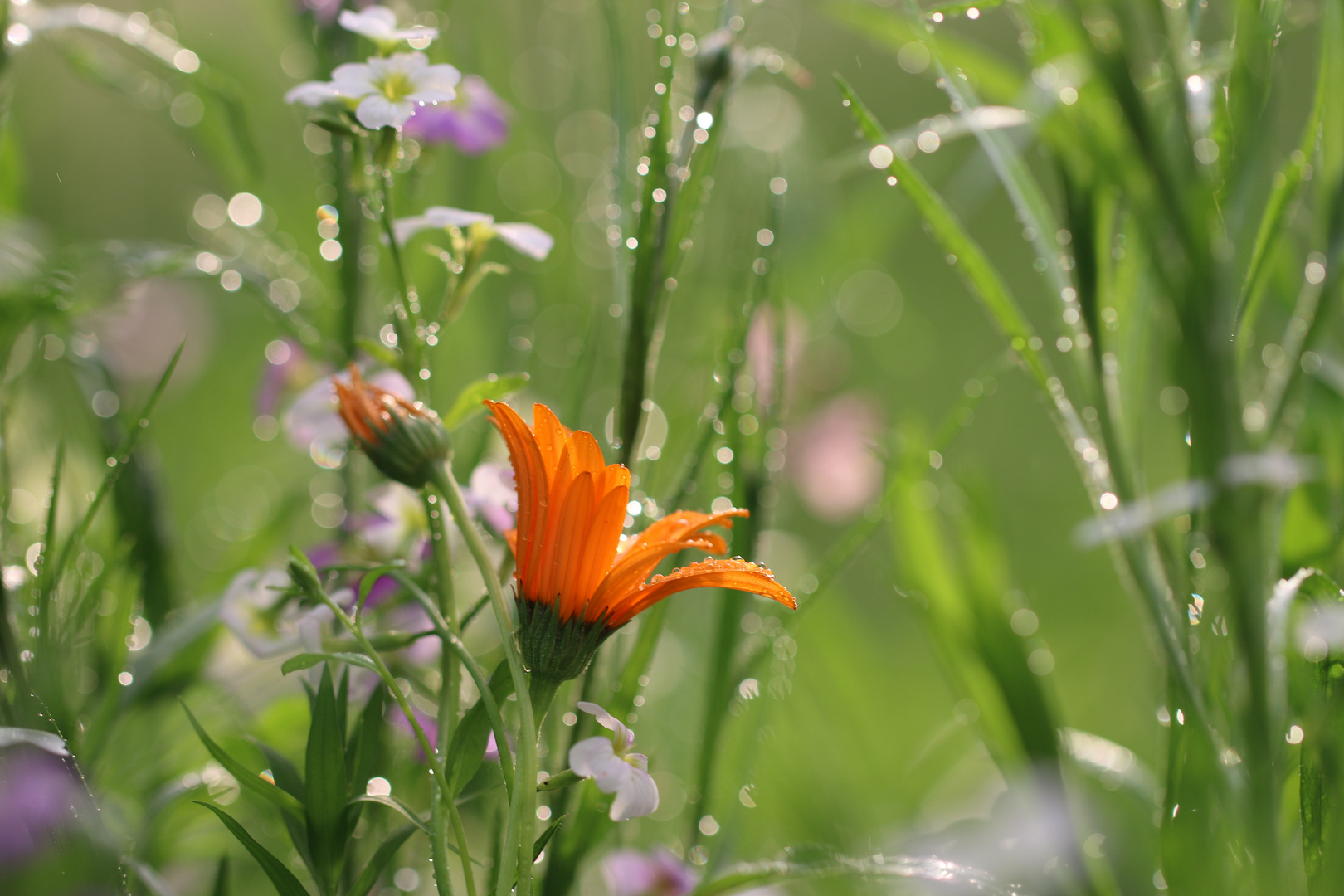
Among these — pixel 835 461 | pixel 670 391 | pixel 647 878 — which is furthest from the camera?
pixel 835 461

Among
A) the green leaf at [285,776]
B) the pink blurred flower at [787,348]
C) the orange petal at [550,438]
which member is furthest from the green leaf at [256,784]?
the pink blurred flower at [787,348]

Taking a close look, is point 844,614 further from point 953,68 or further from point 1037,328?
point 1037,328

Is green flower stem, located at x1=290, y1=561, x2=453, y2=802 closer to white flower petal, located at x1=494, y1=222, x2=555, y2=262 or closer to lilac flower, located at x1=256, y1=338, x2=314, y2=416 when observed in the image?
white flower petal, located at x1=494, y1=222, x2=555, y2=262

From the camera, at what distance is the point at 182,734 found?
1.31 ft

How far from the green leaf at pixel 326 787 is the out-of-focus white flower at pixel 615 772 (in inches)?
2.6

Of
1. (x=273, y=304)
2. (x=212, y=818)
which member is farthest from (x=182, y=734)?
(x=273, y=304)

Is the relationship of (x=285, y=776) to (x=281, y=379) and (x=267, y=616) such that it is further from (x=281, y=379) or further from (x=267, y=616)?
(x=281, y=379)

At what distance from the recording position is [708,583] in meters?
0.21

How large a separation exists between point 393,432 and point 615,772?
0.09 m

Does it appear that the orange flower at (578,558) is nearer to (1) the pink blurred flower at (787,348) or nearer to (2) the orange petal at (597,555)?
(2) the orange petal at (597,555)

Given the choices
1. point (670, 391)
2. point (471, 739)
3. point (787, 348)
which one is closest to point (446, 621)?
point (471, 739)

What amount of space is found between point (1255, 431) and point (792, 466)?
1.52ft

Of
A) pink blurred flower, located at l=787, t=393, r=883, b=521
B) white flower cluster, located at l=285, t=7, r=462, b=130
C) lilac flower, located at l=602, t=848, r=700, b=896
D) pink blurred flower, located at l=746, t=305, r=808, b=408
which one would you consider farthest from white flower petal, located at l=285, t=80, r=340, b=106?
pink blurred flower, located at l=787, t=393, r=883, b=521

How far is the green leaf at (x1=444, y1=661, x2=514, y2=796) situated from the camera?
0.23 m
